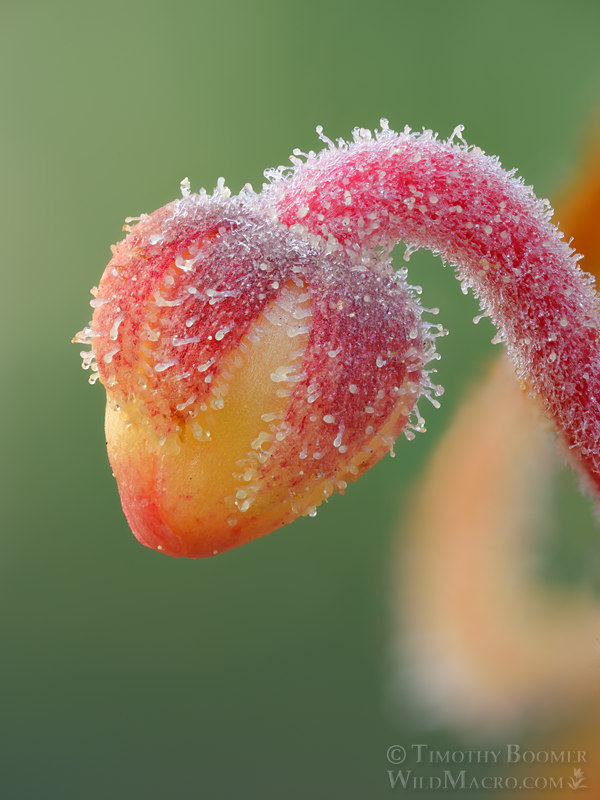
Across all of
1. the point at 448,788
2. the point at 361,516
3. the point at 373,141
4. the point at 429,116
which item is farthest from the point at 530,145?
the point at 448,788

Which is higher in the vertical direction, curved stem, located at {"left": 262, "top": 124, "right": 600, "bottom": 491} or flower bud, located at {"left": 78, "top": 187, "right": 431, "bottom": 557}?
curved stem, located at {"left": 262, "top": 124, "right": 600, "bottom": 491}

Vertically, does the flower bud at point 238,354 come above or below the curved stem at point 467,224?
below
